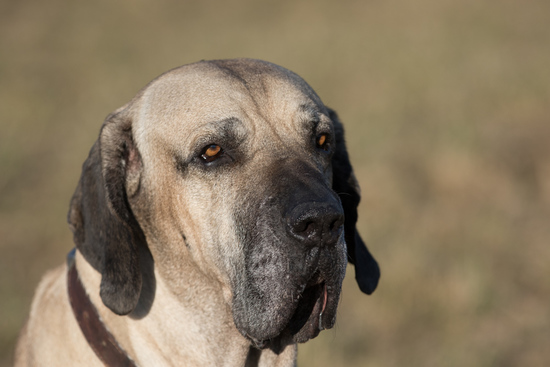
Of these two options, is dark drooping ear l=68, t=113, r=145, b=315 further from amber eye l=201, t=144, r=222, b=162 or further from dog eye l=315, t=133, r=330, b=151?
dog eye l=315, t=133, r=330, b=151

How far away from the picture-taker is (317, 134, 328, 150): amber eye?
3246 millimetres

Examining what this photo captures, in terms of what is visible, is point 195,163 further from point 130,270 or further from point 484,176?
point 484,176

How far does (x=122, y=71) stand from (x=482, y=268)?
938 centimetres

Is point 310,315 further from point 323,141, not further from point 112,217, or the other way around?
point 112,217

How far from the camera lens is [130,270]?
2975 millimetres

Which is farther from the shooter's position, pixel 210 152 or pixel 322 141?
pixel 322 141

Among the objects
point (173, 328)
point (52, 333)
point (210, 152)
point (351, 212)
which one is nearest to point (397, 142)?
point (351, 212)

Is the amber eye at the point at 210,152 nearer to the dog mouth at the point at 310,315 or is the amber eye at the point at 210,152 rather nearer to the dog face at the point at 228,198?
the dog face at the point at 228,198

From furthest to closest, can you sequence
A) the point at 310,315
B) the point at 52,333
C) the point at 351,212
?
the point at 351,212 < the point at 52,333 < the point at 310,315

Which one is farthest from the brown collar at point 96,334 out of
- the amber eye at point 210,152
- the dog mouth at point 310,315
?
the amber eye at point 210,152

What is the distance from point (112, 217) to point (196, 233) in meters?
0.40

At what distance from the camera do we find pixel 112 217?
9.78ft

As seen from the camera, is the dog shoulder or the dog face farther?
the dog shoulder

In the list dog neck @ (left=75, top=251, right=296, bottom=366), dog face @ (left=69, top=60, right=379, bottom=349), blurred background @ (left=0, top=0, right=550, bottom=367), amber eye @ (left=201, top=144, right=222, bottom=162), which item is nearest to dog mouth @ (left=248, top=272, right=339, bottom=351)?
dog face @ (left=69, top=60, right=379, bottom=349)
